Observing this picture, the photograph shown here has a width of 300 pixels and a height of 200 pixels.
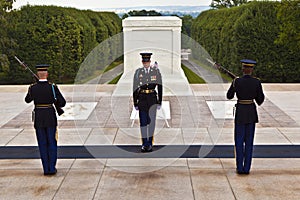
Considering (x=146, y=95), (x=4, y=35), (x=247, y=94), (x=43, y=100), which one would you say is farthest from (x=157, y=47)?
(x=4, y=35)

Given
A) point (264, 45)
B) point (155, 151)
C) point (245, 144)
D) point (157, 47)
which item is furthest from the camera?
point (264, 45)

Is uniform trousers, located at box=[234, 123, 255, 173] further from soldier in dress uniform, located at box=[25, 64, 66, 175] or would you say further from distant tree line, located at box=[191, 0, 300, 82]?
distant tree line, located at box=[191, 0, 300, 82]

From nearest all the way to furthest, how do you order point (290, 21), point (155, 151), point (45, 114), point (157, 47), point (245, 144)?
point (45, 114) < point (245, 144) < point (155, 151) < point (157, 47) < point (290, 21)

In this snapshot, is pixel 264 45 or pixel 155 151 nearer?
pixel 155 151

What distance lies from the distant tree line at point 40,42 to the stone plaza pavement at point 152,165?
6.07 m

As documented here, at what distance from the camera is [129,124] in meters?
7.90

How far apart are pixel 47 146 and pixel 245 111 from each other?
2206mm

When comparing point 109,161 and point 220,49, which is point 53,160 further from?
point 220,49

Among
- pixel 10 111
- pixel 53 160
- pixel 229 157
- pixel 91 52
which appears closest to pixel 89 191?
pixel 53 160

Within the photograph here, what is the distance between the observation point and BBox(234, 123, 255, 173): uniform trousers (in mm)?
5363

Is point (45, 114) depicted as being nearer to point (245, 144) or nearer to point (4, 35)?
point (245, 144)

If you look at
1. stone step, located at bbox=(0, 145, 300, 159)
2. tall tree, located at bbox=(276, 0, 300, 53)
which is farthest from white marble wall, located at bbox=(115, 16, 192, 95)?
stone step, located at bbox=(0, 145, 300, 159)

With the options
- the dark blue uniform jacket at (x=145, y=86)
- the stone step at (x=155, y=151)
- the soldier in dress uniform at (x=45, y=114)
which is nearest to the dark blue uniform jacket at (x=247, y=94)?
the stone step at (x=155, y=151)

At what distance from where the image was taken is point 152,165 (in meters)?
5.73
